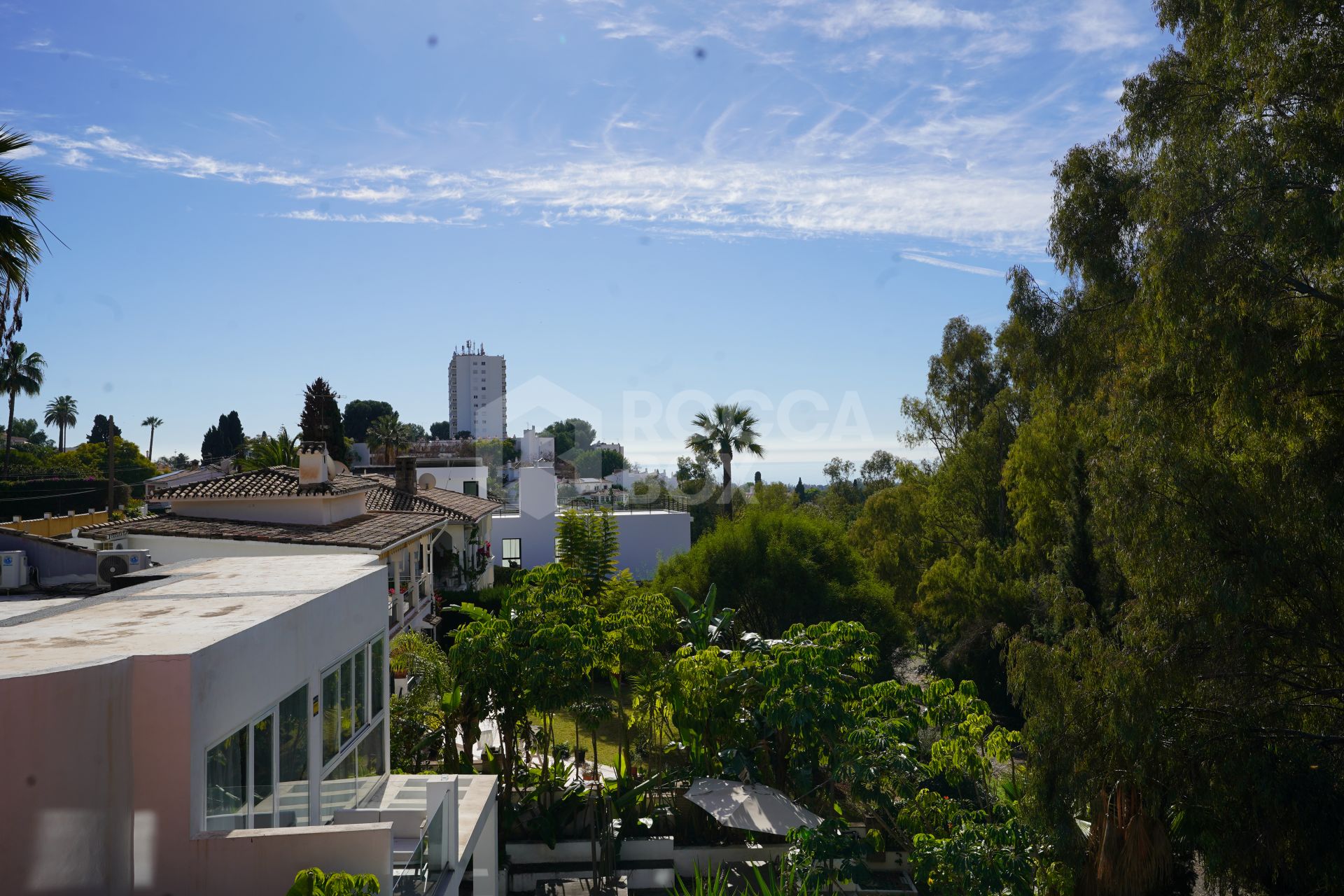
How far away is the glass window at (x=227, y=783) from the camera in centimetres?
617

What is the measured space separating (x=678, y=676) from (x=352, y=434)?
375 ft

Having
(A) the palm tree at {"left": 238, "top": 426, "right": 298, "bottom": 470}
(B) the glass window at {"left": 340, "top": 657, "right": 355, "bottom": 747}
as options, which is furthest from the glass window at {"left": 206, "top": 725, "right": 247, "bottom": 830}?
(A) the palm tree at {"left": 238, "top": 426, "right": 298, "bottom": 470}

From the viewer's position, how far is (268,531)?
19000 mm

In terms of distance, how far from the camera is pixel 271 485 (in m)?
21.1

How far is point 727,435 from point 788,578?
16450 millimetres

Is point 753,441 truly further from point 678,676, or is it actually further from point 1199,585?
point 1199,585

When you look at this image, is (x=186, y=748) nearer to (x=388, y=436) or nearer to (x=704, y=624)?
(x=704, y=624)

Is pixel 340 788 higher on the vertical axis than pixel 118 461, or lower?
lower

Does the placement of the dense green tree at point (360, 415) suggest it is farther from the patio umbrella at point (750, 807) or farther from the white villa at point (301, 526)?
the patio umbrella at point (750, 807)

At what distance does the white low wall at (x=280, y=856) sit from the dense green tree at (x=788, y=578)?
22.8 metres

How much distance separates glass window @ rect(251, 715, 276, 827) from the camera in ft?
22.8

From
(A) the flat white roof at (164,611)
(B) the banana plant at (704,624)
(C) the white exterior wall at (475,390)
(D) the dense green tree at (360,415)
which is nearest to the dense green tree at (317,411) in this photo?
(B) the banana plant at (704,624)

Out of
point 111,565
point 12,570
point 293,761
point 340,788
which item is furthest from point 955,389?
point 293,761

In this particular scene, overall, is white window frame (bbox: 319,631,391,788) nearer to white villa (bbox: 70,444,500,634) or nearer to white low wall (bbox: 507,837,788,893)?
white villa (bbox: 70,444,500,634)
